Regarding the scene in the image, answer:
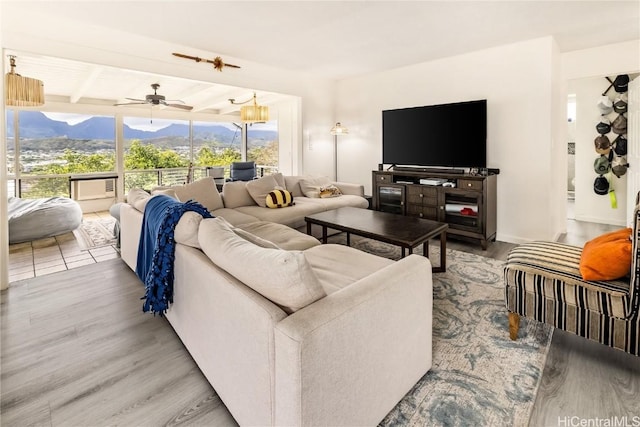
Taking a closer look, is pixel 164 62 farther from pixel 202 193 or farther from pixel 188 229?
pixel 188 229

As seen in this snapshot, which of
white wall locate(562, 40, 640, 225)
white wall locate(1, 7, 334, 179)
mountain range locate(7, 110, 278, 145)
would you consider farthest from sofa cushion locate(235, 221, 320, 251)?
mountain range locate(7, 110, 278, 145)

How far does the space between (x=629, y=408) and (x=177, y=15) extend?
423 cm

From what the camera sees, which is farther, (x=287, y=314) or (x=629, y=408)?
(x=629, y=408)

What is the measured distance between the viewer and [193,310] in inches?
67.4

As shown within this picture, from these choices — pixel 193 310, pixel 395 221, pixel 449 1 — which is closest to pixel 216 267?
pixel 193 310

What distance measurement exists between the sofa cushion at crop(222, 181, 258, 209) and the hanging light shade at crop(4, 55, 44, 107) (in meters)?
2.09

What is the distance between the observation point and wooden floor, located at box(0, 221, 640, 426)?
1.50 metres

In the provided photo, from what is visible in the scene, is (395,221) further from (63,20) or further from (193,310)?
(63,20)

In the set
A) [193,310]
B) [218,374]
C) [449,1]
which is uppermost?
[449,1]

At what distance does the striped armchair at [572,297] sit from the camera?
1.63 m

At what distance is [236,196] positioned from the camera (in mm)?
4383

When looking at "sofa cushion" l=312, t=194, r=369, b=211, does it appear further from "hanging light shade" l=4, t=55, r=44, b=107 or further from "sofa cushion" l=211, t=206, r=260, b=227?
"hanging light shade" l=4, t=55, r=44, b=107

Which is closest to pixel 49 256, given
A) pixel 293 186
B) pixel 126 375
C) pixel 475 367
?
pixel 126 375

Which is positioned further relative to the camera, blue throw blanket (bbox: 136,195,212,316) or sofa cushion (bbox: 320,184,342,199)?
sofa cushion (bbox: 320,184,342,199)
